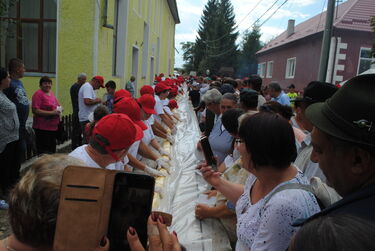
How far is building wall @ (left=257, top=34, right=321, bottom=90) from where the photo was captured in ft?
67.7

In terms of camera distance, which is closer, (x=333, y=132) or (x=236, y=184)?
(x=333, y=132)

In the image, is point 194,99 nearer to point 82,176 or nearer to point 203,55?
point 82,176

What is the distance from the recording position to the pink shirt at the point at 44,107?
19.2ft

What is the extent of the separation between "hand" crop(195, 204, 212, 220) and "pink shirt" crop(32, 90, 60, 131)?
14.7ft

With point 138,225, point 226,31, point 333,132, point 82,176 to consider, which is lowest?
point 138,225

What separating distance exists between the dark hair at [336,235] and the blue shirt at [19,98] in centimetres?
499

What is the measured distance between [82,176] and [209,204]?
1640 mm

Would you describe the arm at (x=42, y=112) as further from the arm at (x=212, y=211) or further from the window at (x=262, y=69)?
the window at (x=262, y=69)

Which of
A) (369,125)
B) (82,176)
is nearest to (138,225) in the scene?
(82,176)

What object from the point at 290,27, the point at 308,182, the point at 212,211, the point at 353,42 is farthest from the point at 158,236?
the point at 290,27

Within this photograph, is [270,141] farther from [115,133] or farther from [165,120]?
[165,120]

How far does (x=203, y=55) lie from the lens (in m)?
56.8

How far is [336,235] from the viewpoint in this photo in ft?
2.28

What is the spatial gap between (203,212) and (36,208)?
1.44m
